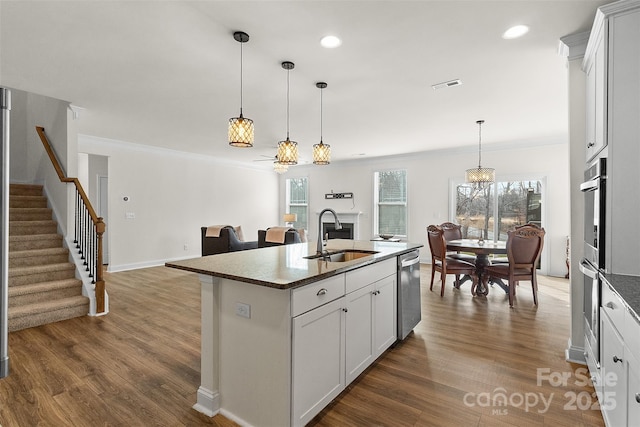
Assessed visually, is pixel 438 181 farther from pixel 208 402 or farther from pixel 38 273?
pixel 38 273

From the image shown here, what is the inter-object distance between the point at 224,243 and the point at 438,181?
16.1ft

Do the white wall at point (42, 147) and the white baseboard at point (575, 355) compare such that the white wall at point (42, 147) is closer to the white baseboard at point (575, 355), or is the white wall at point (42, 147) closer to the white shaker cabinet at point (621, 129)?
the white shaker cabinet at point (621, 129)

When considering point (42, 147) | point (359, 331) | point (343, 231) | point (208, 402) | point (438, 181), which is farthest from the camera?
point (343, 231)

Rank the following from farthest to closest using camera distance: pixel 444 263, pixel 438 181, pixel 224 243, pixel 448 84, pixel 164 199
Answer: pixel 438 181
pixel 164 199
pixel 224 243
pixel 444 263
pixel 448 84

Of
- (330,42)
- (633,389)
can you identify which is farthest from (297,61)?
(633,389)

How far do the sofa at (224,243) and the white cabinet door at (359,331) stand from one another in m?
4.34

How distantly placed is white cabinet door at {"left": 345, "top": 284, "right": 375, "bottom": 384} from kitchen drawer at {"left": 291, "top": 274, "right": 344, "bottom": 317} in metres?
0.16

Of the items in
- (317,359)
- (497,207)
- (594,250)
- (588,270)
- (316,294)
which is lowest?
(317,359)

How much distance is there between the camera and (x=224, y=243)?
6.37 m

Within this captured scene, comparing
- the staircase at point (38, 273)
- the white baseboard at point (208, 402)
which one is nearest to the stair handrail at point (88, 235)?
the staircase at point (38, 273)

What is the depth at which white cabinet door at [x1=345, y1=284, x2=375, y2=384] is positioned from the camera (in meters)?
2.24

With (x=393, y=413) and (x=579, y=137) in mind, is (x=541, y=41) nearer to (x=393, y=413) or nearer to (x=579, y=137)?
(x=579, y=137)

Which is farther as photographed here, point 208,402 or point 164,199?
point 164,199

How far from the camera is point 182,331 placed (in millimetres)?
3344
